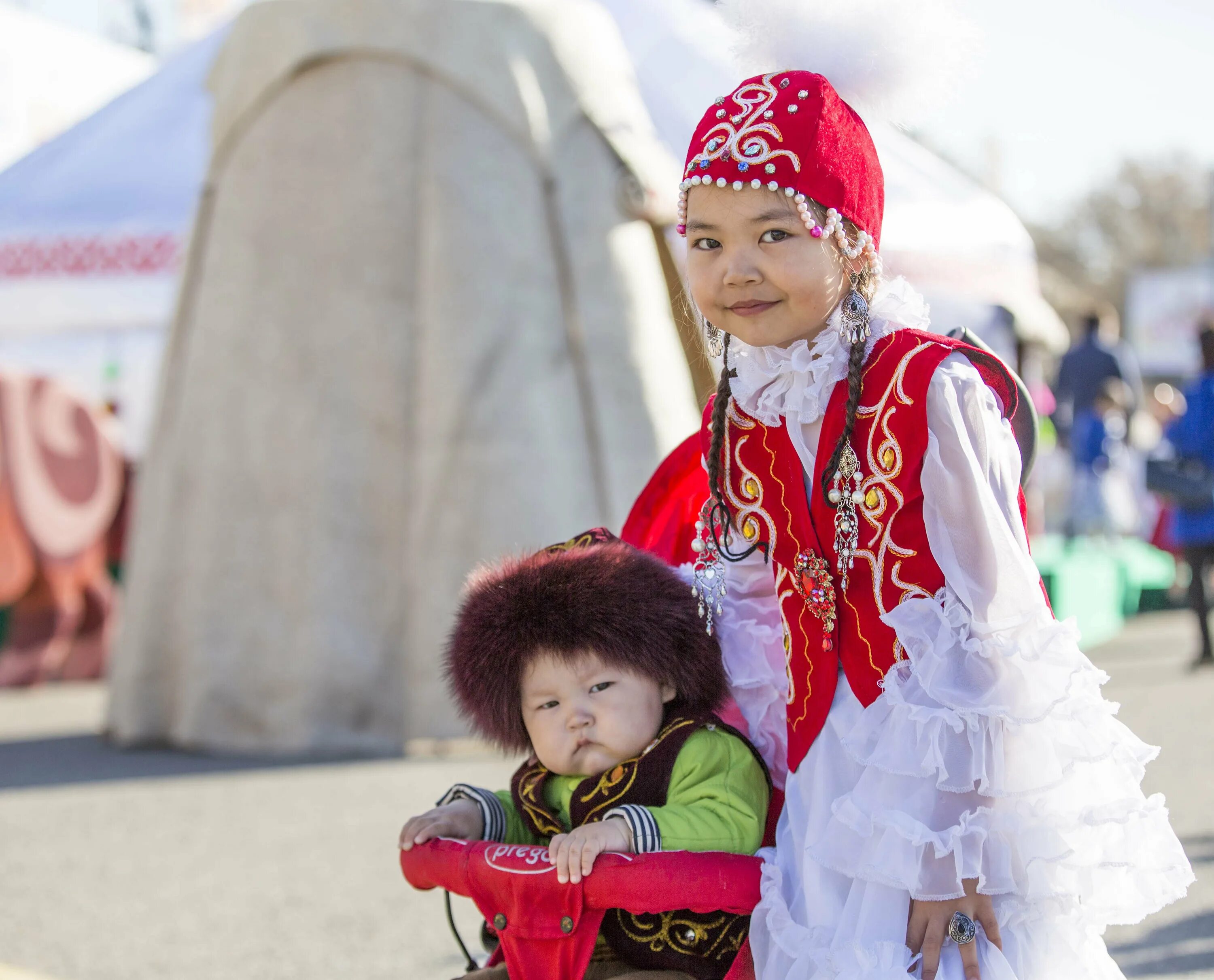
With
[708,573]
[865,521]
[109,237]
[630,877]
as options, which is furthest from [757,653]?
[109,237]

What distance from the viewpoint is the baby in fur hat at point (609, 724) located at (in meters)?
1.92

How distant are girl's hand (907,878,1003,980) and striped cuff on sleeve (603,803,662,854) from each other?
1.13 feet

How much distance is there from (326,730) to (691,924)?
12.6 ft

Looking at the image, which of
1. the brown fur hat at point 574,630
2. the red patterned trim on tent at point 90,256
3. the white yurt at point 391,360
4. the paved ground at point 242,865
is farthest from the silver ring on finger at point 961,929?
the red patterned trim on tent at point 90,256

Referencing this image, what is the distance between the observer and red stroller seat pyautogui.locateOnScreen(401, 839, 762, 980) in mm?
1781

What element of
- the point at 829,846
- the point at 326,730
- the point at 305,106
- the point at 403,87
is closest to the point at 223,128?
the point at 305,106

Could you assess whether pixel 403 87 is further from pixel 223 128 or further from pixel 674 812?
pixel 674 812

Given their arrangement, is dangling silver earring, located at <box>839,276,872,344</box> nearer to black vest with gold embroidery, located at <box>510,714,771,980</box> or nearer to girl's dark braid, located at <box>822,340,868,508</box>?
girl's dark braid, located at <box>822,340,868,508</box>

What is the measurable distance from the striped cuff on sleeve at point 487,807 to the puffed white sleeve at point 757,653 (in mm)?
397

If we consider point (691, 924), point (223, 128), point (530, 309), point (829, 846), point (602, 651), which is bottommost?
point (691, 924)

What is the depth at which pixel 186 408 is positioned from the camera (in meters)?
5.81

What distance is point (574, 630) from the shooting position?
6.65 ft

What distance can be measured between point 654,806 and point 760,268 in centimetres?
75

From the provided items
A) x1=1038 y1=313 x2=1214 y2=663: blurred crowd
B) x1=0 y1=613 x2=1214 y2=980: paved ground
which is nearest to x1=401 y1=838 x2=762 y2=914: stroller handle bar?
x1=0 y1=613 x2=1214 y2=980: paved ground
